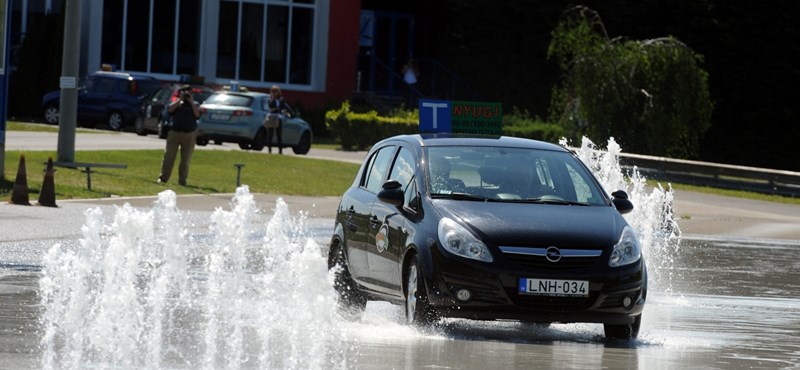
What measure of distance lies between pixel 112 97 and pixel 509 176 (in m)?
34.2

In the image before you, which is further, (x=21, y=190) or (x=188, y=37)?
(x=188, y=37)

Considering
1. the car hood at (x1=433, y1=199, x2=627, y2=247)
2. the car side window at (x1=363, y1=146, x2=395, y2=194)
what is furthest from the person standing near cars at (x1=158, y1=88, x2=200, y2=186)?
the car hood at (x1=433, y1=199, x2=627, y2=247)

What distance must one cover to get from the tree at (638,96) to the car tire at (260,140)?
8.27 m

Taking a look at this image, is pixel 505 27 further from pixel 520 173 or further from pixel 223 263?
pixel 520 173

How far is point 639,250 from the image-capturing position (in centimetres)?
1188

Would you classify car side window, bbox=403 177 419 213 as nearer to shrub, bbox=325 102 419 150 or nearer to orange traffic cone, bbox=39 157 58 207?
orange traffic cone, bbox=39 157 58 207

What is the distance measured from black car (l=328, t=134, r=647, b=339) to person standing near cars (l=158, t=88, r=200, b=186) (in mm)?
14924

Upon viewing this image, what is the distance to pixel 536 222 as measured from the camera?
11.6 metres

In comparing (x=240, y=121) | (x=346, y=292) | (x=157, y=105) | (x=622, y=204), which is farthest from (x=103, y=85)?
(x=622, y=204)

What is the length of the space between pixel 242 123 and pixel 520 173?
27088 mm

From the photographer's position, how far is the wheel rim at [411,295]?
11766mm

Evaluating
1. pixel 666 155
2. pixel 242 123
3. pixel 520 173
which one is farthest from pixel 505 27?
pixel 520 173

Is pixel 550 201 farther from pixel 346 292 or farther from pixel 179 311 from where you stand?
pixel 179 311

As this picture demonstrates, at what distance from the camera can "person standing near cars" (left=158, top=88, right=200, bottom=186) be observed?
27984mm
